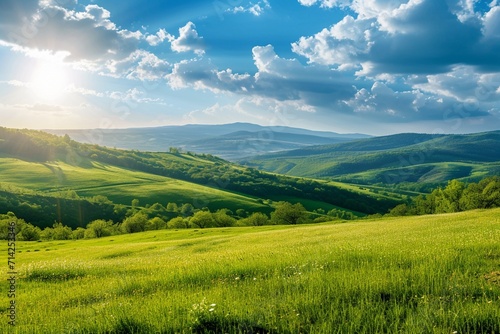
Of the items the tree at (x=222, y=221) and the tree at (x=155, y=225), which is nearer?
the tree at (x=155, y=225)

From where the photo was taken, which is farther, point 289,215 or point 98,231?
point 289,215

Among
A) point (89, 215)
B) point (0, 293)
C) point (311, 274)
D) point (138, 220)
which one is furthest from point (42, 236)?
point (311, 274)

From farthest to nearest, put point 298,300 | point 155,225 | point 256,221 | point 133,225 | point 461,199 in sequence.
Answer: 1. point 256,221
2. point 155,225
3. point 133,225
4. point 461,199
5. point 298,300

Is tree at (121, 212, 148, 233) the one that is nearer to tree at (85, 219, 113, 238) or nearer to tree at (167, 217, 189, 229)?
tree at (85, 219, 113, 238)

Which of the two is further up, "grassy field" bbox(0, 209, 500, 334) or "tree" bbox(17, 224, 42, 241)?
"grassy field" bbox(0, 209, 500, 334)

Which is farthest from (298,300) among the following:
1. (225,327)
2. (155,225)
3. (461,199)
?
(155,225)

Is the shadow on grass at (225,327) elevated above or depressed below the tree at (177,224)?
above

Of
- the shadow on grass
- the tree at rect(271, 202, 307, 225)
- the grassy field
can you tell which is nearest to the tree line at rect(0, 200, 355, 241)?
the tree at rect(271, 202, 307, 225)

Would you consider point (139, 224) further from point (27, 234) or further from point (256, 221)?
point (256, 221)

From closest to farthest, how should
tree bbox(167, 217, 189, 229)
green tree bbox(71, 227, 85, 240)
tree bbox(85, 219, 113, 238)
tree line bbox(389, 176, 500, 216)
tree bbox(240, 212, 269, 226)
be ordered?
tree line bbox(389, 176, 500, 216) < tree bbox(85, 219, 113, 238) < green tree bbox(71, 227, 85, 240) < tree bbox(167, 217, 189, 229) < tree bbox(240, 212, 269, 226)

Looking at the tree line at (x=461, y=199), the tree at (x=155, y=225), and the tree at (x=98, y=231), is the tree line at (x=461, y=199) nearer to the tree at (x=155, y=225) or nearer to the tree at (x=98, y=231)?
the tree at (x=155, y=225)

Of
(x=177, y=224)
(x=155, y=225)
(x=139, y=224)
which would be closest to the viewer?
(x=139, y=224)

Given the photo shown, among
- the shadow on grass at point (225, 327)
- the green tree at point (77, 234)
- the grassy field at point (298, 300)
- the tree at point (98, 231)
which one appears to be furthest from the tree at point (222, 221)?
the shadow on grass at point (225, 327)

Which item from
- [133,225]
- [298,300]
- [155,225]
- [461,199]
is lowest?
[155,225]
